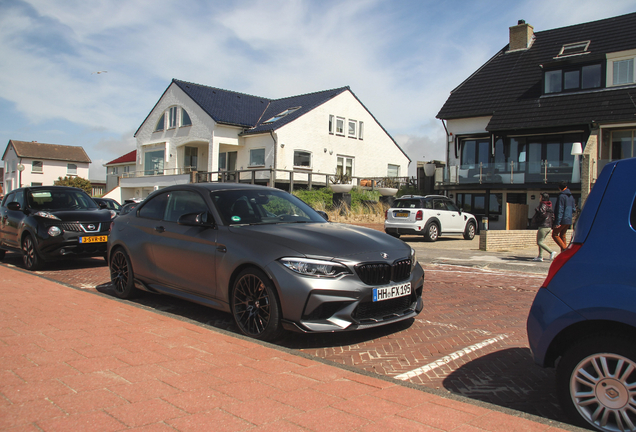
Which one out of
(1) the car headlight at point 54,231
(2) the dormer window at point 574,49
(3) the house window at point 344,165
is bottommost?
(1) the car headlight at point 54,231

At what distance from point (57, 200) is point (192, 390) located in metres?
8.81

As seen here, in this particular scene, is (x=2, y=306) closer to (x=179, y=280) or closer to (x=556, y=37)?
(x=179, y=280)

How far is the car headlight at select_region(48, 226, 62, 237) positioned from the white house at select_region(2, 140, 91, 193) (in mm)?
63010

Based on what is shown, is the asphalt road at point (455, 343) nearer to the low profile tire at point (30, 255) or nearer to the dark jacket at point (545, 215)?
the low profile tire at point (30, 255)

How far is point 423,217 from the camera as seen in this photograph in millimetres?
17266

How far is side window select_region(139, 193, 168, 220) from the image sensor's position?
21.2 feet

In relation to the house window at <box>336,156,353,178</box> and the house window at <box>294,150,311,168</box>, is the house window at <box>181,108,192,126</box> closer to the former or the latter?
the house window at <box>294,150,311,168</box>

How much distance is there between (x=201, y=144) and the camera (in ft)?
122

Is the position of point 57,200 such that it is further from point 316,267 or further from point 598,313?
point 598,313

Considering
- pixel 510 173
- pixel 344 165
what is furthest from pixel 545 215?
pixel 344 165

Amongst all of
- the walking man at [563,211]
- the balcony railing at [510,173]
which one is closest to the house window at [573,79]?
the balcony railing at [510,173]

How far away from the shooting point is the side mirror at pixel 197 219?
5.49 m

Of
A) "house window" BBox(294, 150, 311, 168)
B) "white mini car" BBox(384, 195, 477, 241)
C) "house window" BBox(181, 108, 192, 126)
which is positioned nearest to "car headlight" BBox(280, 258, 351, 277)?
"white mini car" BBox(384, 195, 477, 241)

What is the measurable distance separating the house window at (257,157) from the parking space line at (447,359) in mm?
29508
